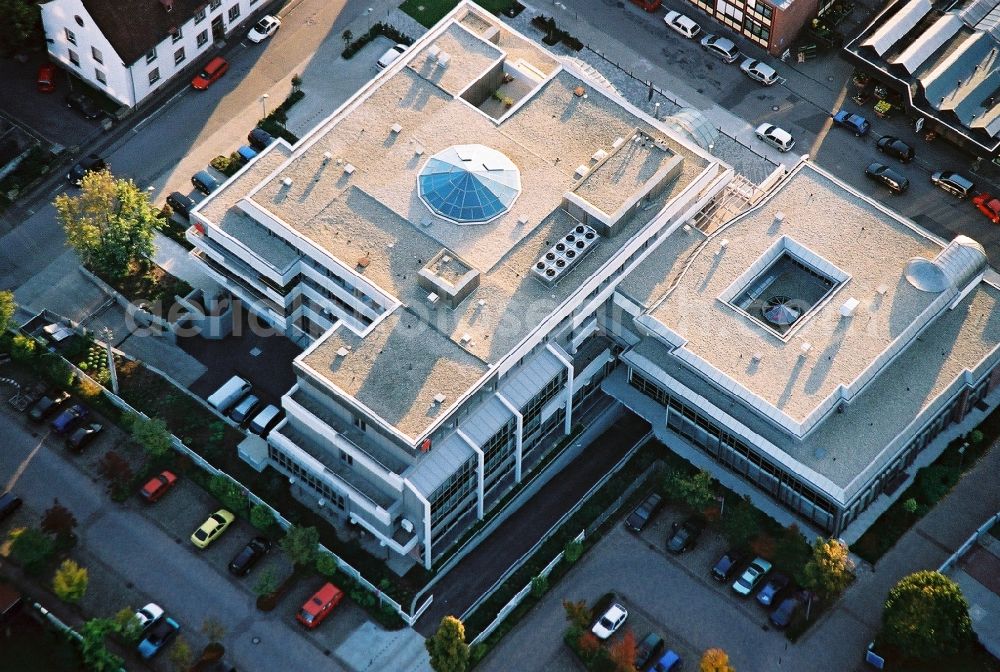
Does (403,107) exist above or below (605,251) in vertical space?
above

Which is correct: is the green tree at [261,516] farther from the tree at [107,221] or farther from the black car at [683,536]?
the black car at [683,536]

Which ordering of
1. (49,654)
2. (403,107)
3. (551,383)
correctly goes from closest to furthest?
(49,654) < (551,383) < (403,107)

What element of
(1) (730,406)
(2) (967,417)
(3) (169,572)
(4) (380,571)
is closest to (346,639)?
(4) (380,571)

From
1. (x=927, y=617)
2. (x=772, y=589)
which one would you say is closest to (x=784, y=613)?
(x=772, y=589)

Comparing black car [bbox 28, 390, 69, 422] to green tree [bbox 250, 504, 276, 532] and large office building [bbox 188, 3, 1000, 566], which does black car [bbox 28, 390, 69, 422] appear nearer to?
large office building [bbox 188, 3, 1000, 566]

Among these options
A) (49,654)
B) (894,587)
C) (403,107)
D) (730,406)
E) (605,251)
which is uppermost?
(403,107)

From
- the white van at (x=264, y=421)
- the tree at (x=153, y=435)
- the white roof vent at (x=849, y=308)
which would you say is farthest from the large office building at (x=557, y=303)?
the tree at (x=153, y=435)

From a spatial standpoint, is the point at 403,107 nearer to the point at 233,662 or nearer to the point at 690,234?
the point at 690,234
